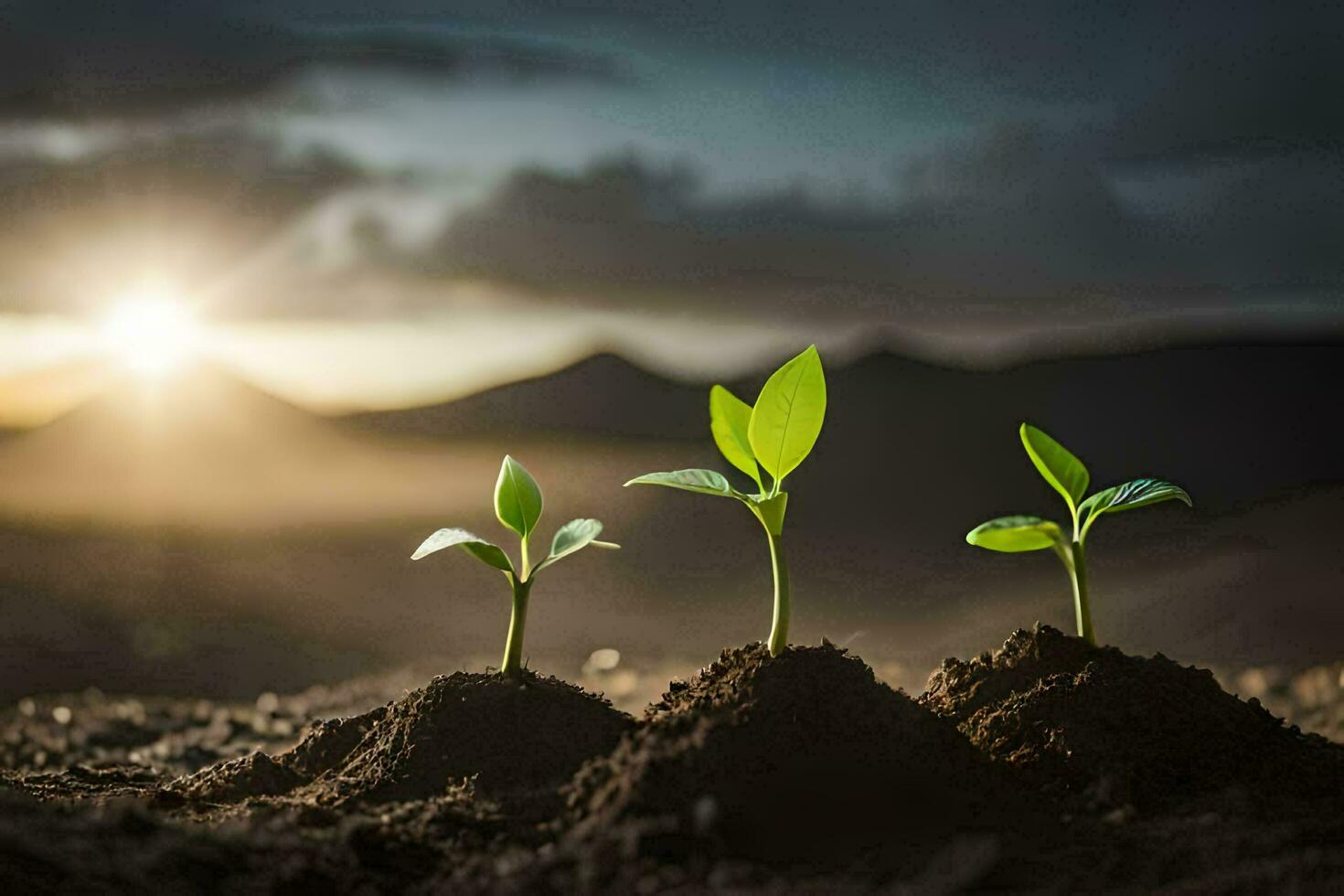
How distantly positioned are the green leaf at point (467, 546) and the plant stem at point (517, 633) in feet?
0.22

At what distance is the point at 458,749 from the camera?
7.07ft

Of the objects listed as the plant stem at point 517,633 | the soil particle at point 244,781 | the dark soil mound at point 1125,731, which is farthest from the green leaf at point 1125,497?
the soil particle at point 244,781

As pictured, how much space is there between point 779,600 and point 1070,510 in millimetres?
627

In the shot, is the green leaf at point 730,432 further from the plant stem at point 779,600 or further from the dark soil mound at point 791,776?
the dark soil mound at point 791,776

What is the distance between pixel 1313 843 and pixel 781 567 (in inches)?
36.4

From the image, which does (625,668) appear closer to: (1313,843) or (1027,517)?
(1027,517)

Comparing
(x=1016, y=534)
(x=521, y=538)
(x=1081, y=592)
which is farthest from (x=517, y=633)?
(x=1081, y=592)

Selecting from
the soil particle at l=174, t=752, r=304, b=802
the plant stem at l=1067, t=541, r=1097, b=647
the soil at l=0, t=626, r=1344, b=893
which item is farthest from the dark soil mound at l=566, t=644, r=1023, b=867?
the soil particle at l=174, t=752, r=304, b=802

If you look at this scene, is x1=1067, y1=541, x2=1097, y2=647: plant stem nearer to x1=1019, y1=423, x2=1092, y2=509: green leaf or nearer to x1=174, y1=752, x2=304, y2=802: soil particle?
x1=1019, y1=423, x2=1092, y2=509: green leaf

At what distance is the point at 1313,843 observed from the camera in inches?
69.5

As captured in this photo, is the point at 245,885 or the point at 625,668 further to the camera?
the point at 625,668

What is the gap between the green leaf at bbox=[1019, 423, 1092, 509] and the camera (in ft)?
7.68

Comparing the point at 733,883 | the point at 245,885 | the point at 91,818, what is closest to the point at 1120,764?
the point at 733,883

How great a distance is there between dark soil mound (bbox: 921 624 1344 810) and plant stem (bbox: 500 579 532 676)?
836 mm
